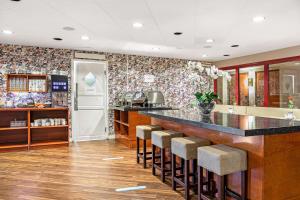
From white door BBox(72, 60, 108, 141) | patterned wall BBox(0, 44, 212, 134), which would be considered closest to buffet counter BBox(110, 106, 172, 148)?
white door BBox(72, 60, 108, 141)

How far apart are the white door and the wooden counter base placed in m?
4.76

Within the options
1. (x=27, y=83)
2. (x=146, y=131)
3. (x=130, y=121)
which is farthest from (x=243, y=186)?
(x=27, y=83)

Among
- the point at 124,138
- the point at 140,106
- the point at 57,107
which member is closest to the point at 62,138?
the point at 57,107

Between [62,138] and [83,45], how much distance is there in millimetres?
2384

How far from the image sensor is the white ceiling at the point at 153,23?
10.1 ft

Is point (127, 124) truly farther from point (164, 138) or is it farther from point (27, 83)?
point (27, 83)

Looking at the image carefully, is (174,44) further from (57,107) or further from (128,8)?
(57,107)

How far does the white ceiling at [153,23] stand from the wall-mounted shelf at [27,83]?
788mm

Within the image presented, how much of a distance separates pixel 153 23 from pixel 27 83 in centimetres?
358

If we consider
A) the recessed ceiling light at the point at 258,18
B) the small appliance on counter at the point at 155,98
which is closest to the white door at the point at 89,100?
the small appliance on counter at the point at 155,98

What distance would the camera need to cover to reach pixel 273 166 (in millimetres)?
2178

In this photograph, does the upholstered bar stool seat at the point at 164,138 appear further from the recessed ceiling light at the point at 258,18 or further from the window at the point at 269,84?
the window at the point at 269,84

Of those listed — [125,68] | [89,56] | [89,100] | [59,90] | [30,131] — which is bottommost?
[30,131]

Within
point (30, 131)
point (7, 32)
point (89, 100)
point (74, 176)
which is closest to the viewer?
point (74, 176)
